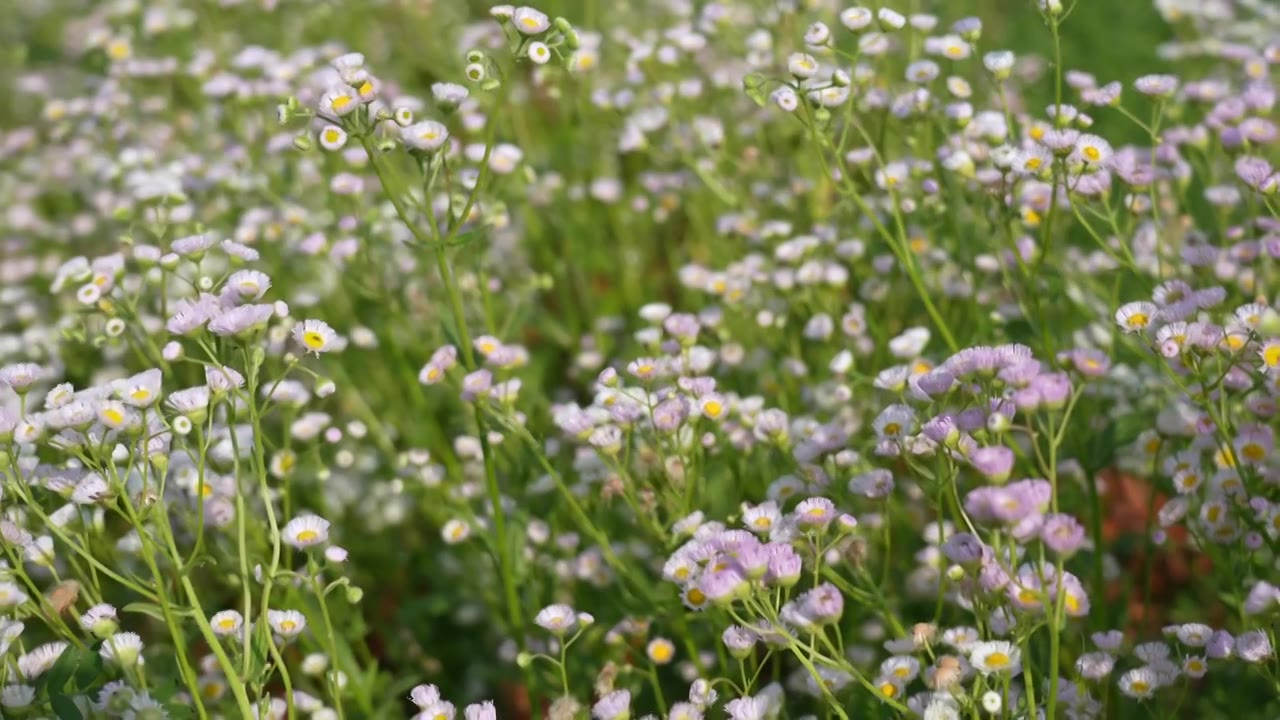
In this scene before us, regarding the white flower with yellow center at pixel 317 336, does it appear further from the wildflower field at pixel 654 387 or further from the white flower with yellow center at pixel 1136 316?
the white flower with yellow center at pixel 1136 316

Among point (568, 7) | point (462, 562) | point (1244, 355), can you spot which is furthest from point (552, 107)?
point (1244, 355)

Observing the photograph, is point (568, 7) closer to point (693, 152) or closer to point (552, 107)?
point (552, 107)

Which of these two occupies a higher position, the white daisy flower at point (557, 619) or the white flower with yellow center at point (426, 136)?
the white flower with yellow center at point (426, 136)

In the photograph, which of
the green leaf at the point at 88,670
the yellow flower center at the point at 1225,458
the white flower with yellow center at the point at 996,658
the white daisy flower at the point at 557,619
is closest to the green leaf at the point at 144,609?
the green leaf at the point at 88,670

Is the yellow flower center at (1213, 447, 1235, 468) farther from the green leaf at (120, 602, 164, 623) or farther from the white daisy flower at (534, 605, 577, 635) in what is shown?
the green leaf at (120, 602, 164, 623)

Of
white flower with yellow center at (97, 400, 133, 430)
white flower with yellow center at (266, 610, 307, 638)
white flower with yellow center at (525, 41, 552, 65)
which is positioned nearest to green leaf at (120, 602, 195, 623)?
white flower with yellow center at (266, 610, 307, 638)

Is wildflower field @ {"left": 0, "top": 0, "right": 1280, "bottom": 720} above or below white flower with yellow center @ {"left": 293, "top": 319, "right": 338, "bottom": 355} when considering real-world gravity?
below
